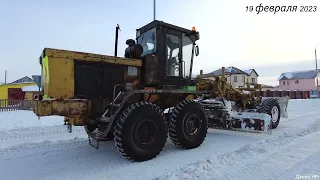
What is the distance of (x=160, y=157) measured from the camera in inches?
210

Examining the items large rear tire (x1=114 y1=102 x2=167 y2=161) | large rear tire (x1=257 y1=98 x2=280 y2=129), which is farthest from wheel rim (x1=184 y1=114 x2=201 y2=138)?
large rear tire (x1=257 y1=98 x2=280 y2=129)

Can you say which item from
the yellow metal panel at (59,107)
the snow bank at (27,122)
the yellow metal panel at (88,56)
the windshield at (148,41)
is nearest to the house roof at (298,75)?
the snow bank at (27,122)

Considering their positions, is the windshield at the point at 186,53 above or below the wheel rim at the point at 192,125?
above

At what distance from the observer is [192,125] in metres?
6.21

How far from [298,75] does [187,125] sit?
3247 inches

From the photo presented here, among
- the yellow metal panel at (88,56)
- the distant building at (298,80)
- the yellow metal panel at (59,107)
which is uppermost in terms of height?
the distant building at (298,80)

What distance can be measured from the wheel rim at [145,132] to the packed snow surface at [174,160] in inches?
15.7

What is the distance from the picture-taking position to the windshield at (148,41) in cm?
615

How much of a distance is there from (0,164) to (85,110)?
1.90m

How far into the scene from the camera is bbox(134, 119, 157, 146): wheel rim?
498 cm

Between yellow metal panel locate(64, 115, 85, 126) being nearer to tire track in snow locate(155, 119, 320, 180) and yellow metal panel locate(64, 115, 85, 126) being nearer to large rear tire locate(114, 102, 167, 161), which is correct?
large rear tire locate(114, 102, 167, 161)

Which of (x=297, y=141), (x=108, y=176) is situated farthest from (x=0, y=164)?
(x=297, y=141)

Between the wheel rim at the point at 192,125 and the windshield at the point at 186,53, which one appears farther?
the windshield at the point at 186,53

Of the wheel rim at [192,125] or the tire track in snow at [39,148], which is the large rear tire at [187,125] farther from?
the tire track in snow at [39,148]
